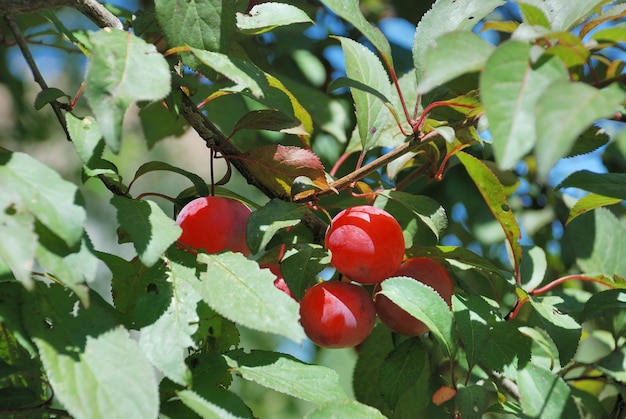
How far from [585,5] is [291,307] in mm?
382

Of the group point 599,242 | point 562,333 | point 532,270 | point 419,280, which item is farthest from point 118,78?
point 599,242

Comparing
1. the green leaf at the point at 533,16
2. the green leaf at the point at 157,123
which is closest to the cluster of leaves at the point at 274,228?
the green leaf at the point at 533,16

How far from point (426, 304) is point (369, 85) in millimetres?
270

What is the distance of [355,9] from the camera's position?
81 centimetres

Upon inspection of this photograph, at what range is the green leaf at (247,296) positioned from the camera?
25.0 inches

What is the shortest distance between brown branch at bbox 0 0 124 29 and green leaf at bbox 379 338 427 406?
509mm

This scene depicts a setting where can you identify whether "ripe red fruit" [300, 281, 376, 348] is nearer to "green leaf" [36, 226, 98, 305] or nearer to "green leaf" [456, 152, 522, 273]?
"green leaf" [456, 152, 522, 273]

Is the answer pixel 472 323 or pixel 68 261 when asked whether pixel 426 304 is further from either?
pixel 68 261

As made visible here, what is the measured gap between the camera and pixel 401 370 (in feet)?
2.96

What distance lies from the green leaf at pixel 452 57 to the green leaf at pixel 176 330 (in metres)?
0.30

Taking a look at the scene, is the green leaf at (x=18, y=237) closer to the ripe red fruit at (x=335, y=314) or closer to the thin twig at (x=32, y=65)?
the thin twig at (x=32, y=65)

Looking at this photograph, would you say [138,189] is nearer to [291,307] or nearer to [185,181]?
[185,181]

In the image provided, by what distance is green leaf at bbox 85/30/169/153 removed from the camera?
58cm

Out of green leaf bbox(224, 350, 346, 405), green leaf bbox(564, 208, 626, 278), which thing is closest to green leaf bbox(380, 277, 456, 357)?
green leaf bbox(224, 350, 346, 405)
